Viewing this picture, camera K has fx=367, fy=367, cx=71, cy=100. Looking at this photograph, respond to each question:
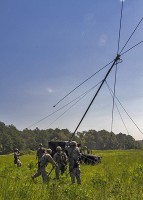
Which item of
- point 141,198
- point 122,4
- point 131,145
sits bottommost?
point 141,198

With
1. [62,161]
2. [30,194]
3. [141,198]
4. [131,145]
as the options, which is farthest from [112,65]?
[131,145]

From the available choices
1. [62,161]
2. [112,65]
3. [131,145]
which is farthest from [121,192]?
[131,145]

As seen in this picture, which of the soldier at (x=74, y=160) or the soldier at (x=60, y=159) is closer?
the soldier at (x=74, y=160)

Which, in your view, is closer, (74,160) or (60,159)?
Answer: (74,160)

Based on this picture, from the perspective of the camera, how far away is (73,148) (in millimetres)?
13953

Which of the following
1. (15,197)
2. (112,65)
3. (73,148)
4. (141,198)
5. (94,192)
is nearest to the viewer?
(112,65)

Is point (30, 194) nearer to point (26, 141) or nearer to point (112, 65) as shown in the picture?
point (112, 65)

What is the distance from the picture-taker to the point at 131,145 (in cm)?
17212

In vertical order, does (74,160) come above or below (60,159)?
below

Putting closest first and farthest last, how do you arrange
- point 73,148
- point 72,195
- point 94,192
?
point 72,195, point 94,192, point 73,148

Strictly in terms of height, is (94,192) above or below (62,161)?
below

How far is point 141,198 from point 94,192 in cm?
128

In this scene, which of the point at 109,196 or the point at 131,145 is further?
the point at 131,145

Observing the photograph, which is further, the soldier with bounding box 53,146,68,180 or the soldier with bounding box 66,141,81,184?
the soldier with bounding box 53,146,68,180
